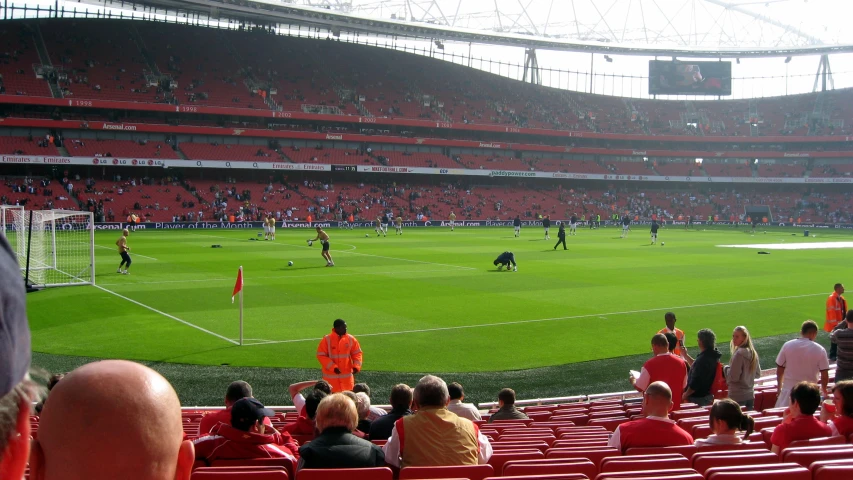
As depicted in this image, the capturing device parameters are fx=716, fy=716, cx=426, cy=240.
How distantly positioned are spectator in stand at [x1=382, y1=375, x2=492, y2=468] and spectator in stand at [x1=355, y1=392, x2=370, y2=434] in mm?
1882

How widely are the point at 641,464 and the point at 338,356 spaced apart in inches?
317

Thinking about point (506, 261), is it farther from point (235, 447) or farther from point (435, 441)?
point (235, 447)

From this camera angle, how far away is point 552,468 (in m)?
5.04

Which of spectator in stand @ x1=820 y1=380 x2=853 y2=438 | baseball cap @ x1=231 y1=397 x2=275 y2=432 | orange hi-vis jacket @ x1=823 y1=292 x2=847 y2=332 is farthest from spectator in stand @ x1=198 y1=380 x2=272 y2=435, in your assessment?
orange hi-vis jacket @ x1=823 y1=292 x2=847 y2=332

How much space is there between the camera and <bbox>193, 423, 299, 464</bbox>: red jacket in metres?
5.86

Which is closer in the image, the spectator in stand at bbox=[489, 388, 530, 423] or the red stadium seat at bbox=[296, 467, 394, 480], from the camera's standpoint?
the red stadium seat at bbox=[296, 467, 394, 480]

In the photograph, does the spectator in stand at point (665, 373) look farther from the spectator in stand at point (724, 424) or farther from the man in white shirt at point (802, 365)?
the spectator in stand at point (724, 424)

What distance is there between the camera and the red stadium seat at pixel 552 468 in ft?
16.5

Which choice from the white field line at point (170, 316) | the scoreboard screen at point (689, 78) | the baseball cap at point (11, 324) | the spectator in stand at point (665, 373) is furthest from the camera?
the scoreboard screen at point (689, 78)

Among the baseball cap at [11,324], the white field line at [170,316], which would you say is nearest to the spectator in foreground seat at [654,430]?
the baseball cap at [11,324]

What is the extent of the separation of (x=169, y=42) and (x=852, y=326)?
276ft

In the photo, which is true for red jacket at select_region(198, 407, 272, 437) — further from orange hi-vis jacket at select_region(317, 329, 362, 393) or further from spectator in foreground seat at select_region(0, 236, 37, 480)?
spectator in foreground seat at select_region(0, 236, 37, 480)

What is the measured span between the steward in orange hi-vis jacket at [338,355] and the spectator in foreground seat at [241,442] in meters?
6.30

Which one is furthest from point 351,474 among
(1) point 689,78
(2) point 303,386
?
(1) point 689,78
